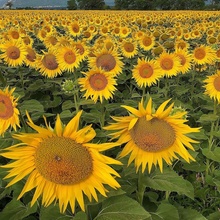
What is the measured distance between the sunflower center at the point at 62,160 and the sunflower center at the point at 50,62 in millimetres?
2665

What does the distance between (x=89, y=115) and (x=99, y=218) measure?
5.38 ft

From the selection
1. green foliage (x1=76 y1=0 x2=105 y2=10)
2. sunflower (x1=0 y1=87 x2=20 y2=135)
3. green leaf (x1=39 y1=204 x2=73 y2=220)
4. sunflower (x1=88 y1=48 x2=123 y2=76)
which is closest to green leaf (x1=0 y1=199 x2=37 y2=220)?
green leaf (x1=39 y1=204 x2=73 y2=220)

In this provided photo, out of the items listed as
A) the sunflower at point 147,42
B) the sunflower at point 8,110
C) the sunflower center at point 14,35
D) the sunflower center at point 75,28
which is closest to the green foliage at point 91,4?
the sunflower center at point 75,28

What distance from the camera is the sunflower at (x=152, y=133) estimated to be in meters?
1.49

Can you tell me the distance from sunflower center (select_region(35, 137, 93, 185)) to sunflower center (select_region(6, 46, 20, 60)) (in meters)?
2.70

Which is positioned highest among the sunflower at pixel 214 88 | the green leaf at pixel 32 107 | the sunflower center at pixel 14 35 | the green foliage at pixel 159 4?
the green foliage at pixel 159 4

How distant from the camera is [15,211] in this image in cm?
187

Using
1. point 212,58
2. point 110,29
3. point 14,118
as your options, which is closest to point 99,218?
point 14,118

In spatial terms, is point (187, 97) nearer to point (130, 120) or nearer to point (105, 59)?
point (105, 59)

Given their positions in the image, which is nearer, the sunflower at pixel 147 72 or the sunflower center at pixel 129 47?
the sunflower at pixel 147 72

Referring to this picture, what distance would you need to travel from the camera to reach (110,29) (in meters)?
7.50

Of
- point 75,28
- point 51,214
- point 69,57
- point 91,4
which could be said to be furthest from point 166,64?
point 91,4

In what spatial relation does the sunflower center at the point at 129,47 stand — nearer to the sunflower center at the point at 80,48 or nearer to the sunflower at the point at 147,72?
the sunflower center at the point at 80,48

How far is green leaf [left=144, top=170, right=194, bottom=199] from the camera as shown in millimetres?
1706
